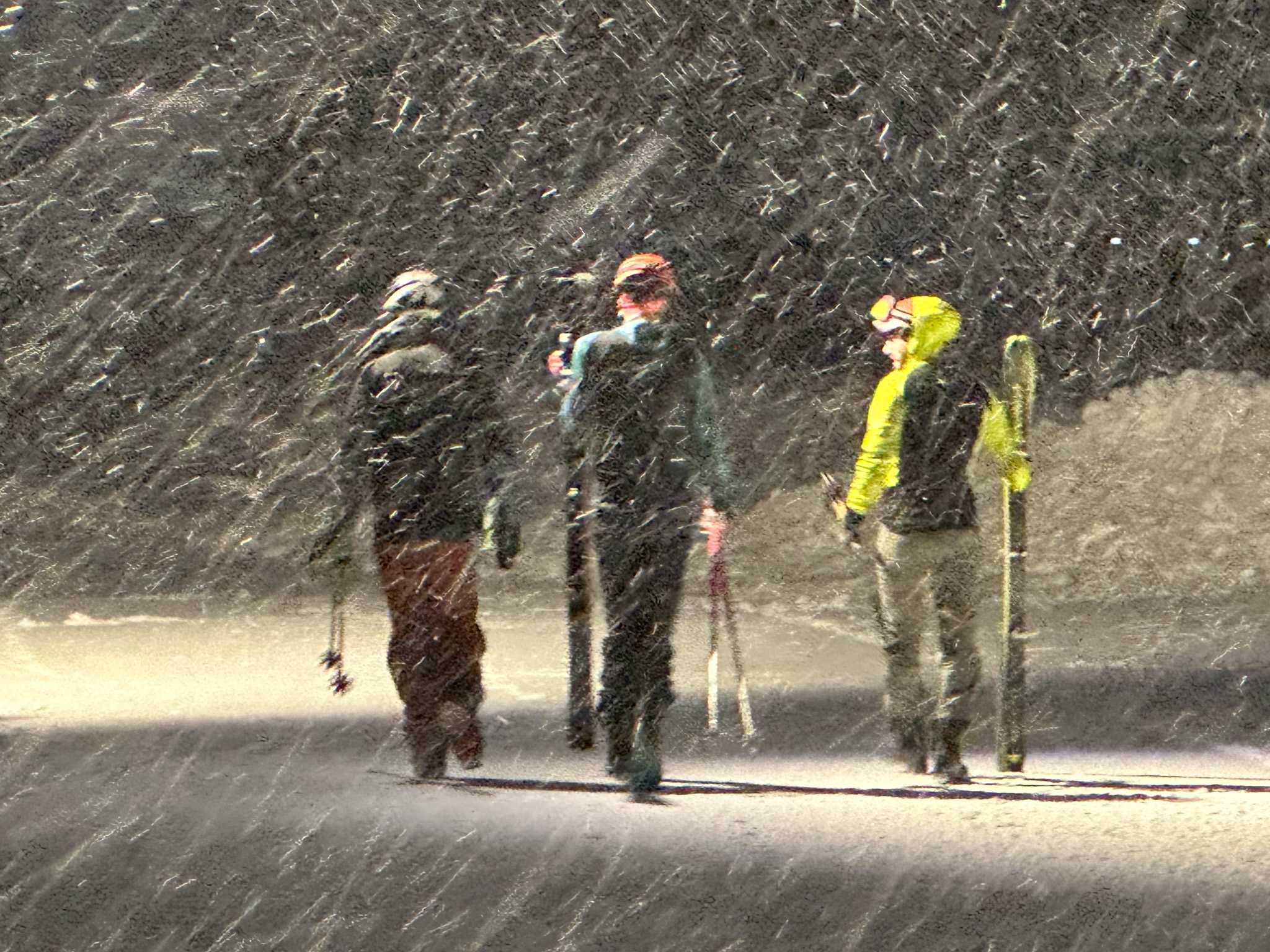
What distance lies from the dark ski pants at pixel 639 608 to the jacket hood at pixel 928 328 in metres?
0.78

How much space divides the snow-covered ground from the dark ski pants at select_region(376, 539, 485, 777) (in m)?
0.11

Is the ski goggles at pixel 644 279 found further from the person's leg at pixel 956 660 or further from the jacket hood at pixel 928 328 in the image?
the person's leg at pixel 956 660

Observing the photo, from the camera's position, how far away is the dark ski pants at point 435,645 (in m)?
4.02

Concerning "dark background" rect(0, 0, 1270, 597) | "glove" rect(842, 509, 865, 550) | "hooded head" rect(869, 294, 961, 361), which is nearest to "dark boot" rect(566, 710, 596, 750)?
"glove" rect(842, 509, 865, 550)

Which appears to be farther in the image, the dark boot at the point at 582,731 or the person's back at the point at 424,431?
the dark boot at the point at 582,731

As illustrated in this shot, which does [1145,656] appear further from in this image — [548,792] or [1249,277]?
[1249,277]

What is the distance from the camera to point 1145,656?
6480mm

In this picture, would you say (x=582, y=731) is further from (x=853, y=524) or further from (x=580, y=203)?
(x=580, y=203)

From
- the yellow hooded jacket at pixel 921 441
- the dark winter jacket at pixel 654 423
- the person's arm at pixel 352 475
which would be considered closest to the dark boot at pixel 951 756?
the yellow hooded jacket at pixel 921 441

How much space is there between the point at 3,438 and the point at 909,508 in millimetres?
7163

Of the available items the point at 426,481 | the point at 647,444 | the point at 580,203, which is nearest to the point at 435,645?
the point at 426,481

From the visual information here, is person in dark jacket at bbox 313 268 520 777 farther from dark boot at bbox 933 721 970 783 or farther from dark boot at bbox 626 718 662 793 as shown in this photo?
dark boot at bbox 933 721 970 783

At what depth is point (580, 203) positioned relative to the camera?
9.58 m

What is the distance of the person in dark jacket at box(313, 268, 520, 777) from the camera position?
12.7 feet
